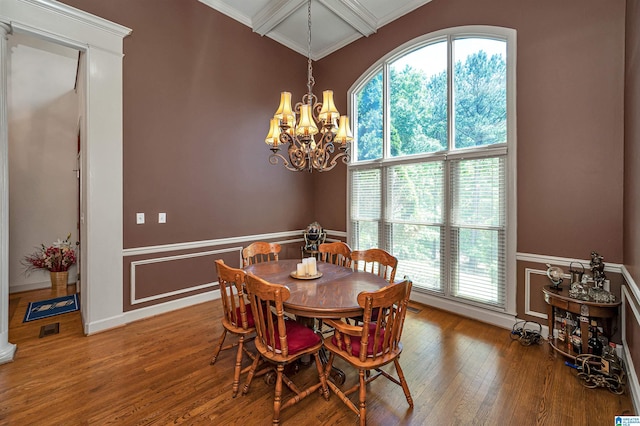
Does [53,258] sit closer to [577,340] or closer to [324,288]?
[324,288]

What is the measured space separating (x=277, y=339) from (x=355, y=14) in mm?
4165

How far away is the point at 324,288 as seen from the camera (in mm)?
2105

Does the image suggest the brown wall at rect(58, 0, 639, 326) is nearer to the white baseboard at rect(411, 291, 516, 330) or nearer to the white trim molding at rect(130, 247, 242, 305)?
the white trim molding at rect(130, 247, 242, 305)

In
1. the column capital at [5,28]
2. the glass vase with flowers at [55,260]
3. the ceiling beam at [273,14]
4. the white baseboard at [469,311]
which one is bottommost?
the white baseboard at [469,311]

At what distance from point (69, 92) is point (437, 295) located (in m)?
6.54

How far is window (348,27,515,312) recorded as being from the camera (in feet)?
10.0

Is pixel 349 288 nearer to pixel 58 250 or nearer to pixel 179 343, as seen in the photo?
pixel 179 343

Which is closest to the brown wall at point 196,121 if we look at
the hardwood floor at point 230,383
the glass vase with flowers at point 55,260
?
the hardwood floor at point 230,383

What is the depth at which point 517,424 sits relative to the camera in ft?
5.63

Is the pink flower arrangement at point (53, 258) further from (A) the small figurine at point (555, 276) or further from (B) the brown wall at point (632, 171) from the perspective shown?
(B) the brown wall at point (632, 171)

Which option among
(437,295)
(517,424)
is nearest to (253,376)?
(517,424)

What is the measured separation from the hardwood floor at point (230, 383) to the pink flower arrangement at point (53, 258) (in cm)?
148

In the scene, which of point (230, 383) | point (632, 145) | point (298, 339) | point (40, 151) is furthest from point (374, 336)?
point (40, 151)

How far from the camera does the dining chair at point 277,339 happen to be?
5.42ft
